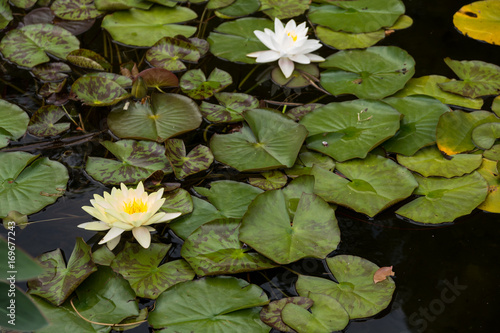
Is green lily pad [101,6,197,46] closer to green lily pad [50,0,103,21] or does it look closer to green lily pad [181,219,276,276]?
green lily pad [50,0,103,21]

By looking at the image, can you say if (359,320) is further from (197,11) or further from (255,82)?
(197,11)

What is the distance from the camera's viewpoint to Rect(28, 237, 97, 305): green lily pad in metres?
1.53

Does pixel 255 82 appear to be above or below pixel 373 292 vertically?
above

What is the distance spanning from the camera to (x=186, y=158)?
6.73 ft

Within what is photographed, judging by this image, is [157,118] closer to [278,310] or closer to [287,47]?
[287,47]

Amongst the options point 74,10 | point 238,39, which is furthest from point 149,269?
point 74,10

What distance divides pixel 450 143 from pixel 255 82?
1.08 meters

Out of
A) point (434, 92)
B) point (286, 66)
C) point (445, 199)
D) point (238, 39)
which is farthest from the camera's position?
point (238, 39)

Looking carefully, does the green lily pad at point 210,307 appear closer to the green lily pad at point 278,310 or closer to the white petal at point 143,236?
the green lily pad at point 278,310

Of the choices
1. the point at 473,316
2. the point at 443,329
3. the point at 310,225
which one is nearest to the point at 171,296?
the point at 310,225

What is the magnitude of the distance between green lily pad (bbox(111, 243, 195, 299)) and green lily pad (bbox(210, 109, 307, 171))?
537 millimetres

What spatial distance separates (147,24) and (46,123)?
0.97 m

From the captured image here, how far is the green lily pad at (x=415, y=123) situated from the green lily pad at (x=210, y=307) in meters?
1.05

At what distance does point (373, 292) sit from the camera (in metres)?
1.60
